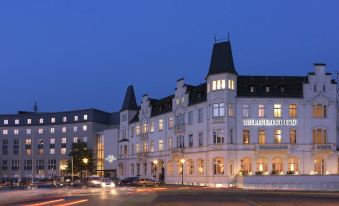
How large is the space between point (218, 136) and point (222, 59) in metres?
12.8

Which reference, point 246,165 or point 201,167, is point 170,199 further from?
point 201,167

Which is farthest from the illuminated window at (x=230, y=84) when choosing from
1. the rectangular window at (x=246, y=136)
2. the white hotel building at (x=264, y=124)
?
the rectangular window at (x=246, y=136)

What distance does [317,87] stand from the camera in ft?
299

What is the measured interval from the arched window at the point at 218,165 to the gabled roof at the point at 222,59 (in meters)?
14.3

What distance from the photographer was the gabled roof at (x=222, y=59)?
91.9m

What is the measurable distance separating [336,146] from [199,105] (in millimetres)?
23559

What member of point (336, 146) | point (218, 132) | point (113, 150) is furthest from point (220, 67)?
point (113, 150)

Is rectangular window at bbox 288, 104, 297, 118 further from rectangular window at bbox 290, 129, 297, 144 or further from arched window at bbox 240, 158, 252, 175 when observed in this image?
arched window at bbox 240, 158, 252, 175

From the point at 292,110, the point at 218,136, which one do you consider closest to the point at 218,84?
the point at 218,136

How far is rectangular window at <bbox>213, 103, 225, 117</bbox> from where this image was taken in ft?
298

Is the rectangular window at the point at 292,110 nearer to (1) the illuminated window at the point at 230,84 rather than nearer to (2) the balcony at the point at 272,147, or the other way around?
(2) the balcony at the point at 272,147

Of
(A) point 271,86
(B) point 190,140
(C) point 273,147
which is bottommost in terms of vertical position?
(C) point 273,147

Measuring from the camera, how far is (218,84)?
91625 millimetres

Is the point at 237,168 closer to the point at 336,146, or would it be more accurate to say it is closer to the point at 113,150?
the point at 336,146
